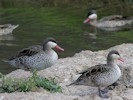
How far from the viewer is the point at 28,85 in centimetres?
1035

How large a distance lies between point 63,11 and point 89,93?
730 inches

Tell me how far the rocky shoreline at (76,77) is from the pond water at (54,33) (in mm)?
→ 2402

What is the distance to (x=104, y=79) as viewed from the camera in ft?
36.7

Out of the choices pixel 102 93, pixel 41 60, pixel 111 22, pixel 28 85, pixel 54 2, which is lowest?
pixel 54 2

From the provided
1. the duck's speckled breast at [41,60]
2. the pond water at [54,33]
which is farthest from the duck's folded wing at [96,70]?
the pond water at [54,33]

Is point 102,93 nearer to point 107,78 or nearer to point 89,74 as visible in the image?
point 107,78

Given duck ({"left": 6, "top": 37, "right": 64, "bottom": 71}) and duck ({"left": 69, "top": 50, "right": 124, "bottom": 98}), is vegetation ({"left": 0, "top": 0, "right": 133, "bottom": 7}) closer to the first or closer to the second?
duck ({"left": 6, "top": 37, "right": 64, "bottom": 71})

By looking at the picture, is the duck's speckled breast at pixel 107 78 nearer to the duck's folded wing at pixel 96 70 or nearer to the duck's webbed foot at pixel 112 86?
the duck's folded wing at pixel 96 70

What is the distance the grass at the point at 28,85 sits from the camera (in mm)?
10359

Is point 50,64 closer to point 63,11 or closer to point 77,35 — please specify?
point 77,35

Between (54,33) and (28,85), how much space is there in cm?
1250

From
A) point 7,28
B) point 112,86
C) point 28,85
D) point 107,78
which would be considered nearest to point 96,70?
point 107,78

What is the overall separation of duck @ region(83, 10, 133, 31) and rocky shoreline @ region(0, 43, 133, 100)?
444 inches

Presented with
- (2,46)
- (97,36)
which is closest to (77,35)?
(97,36)
